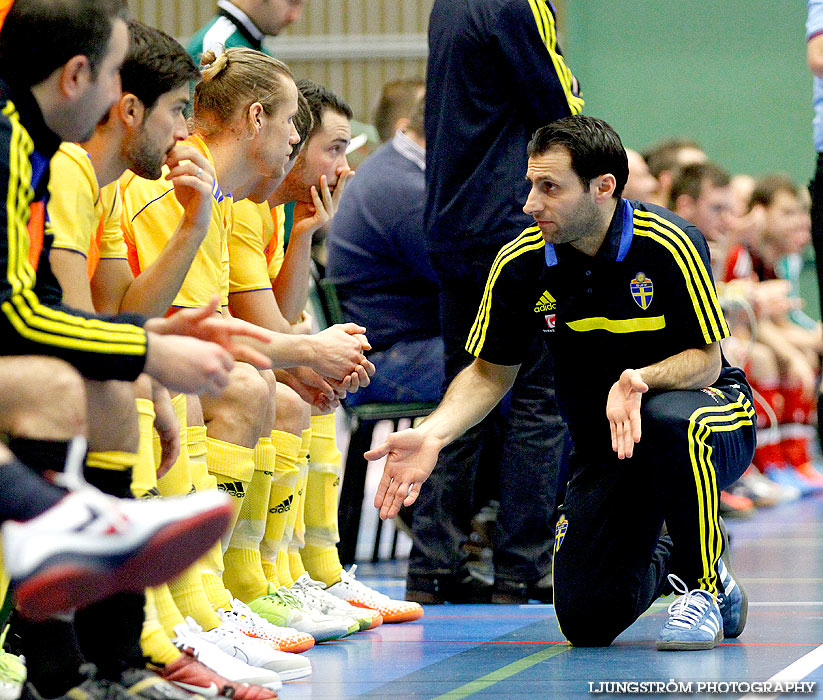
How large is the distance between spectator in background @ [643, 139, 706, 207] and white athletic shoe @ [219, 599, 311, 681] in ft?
13.5

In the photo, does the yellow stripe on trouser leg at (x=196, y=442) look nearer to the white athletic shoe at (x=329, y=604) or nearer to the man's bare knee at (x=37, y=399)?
the white athletic shoe at (x=329, y=604)

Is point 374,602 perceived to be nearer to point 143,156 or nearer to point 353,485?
point 353,485

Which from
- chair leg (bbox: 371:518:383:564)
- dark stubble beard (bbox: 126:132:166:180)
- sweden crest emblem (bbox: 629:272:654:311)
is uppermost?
dark stubble beard (bbox: 126:132:166:180)

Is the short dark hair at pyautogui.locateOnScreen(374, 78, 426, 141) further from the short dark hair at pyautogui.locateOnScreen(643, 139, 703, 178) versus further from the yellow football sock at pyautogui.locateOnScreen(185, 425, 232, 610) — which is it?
the yellow football sock at pyautogui.locateOnScreen(185, 425, 232, 610)

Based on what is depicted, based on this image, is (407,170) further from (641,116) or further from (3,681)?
(641,116)

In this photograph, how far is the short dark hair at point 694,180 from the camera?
612cm

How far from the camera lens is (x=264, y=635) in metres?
2.70

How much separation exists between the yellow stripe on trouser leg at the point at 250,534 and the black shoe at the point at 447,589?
89cm

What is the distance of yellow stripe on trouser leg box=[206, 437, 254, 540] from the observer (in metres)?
2.71

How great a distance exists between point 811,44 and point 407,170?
1.50m

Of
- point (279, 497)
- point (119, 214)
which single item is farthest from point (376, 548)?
point (119, 214)

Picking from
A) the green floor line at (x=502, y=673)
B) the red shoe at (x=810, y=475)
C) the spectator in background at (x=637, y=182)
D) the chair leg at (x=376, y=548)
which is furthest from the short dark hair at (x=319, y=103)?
the red shoe at (x=810, y=475)

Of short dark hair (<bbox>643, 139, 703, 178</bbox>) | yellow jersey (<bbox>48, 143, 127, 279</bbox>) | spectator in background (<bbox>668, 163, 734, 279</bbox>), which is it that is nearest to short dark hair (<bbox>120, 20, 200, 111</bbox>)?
yellow jersey (<bbox>48, 143, 127, 279</bbox>)

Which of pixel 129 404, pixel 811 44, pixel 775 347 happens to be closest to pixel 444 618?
pixel 129 404
